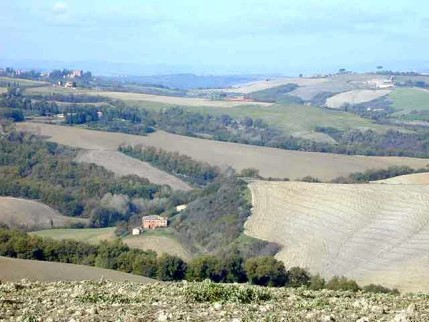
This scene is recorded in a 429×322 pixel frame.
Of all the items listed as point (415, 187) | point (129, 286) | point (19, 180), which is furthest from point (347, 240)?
point (19, 180)

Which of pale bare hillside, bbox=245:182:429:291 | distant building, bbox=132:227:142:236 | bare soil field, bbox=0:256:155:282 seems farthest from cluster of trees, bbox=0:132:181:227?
bare soil field, bbox=0:256:155:282

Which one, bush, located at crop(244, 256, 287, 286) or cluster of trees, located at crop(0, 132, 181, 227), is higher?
bush, located at crop(244, 256, 287, 286)

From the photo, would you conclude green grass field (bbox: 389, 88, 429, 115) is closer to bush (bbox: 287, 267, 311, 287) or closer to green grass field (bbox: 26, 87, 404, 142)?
green grass field (bbox: 26, 87, 404, 142)

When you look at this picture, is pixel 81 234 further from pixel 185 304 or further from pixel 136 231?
pixel 185 304

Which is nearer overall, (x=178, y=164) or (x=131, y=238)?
(x=131, y=238)

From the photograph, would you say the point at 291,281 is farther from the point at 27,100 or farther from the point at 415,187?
the point at 27,100

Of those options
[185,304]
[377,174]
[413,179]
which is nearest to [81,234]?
[413,179]
